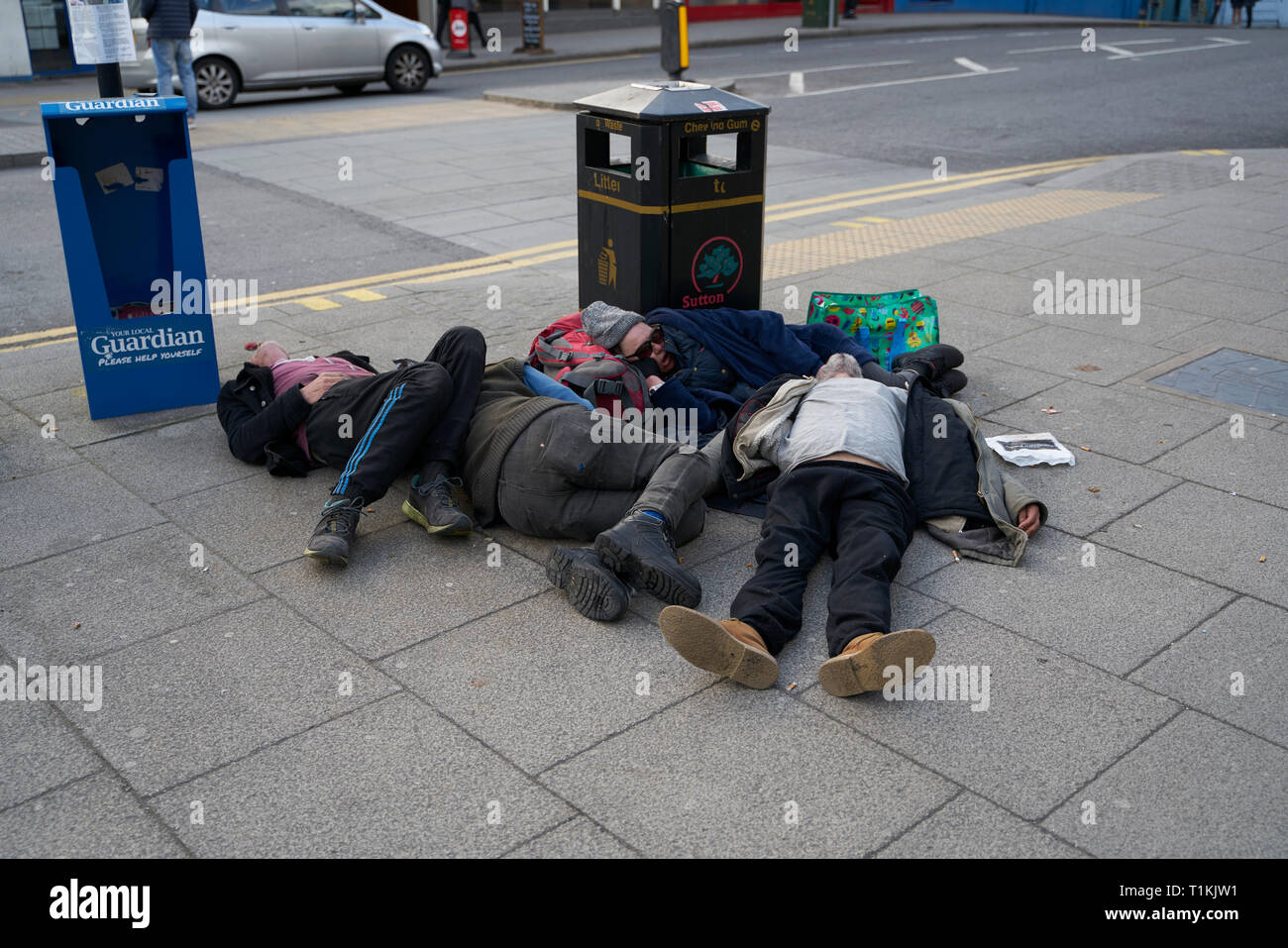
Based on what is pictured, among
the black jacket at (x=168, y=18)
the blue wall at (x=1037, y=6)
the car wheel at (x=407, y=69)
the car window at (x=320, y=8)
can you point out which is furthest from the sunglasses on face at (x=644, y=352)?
the blue wall at (x=1037, y=6)

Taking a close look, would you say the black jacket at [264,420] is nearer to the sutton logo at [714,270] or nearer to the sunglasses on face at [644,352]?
the sunglasses on face at [644,352]

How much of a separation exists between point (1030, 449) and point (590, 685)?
96.3 inches

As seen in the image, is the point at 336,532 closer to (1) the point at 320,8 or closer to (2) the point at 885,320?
(2) the point at 885,320

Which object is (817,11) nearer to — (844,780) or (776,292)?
(776,292)

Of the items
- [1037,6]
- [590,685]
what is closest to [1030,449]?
[590,685]

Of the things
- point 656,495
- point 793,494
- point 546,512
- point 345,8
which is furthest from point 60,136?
point 345,8

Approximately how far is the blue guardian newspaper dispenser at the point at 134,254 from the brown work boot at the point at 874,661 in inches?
143

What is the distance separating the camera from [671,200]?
5.39 m

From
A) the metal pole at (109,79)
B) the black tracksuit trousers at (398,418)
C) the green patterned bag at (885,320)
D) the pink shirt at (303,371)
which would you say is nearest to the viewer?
the black tracksuit trousers at (398,418)

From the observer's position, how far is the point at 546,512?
4.17 metres

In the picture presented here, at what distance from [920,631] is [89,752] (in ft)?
7.34

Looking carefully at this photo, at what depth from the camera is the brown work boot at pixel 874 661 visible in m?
3.18

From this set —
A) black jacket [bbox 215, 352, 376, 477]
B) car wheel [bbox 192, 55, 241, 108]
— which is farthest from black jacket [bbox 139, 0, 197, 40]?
black jacket [bbox 215, 352, 376, 477]

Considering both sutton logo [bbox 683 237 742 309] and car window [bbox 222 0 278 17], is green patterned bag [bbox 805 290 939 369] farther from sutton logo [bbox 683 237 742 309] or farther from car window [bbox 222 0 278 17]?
car window [bbox 222 0 278 17]
